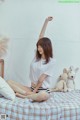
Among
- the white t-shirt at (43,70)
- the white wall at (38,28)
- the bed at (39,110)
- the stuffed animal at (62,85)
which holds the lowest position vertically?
the bed at (39,110)

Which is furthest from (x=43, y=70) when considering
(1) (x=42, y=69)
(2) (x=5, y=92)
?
(2) (x=5, y=92)

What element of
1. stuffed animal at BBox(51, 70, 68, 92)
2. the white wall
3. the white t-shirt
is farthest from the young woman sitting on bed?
the white wall

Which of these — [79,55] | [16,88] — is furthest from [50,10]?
[16,88]

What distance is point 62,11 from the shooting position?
2.53 m

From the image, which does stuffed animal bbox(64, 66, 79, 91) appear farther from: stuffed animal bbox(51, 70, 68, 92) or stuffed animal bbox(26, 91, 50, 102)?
stuffed animal bbox(26, 91, 50, 102)

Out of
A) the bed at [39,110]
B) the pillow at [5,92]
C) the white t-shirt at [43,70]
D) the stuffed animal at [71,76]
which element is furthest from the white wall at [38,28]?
the bed at [39,110]

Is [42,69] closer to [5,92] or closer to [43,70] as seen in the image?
[43,70]

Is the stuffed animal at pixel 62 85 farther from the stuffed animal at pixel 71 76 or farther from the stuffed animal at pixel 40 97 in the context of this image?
the stuffed animal at pixel 40 97

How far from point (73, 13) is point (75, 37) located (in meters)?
0.26

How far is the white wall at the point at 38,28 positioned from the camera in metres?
2.53

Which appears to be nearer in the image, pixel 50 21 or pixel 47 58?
pixel 47 58

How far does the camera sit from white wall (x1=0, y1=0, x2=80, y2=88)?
2525 millimetres

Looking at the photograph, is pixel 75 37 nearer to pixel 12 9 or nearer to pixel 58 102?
pixel 12 9

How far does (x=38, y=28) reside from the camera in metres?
2.54
